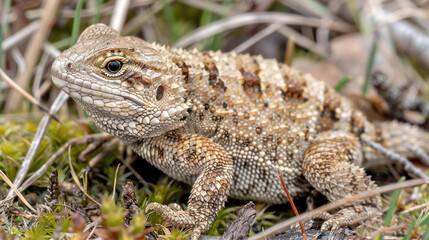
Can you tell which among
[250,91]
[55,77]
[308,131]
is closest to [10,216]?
[55,77]

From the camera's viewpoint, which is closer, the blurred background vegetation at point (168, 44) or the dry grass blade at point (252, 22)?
the blurred background vegetation at point (168, 44)

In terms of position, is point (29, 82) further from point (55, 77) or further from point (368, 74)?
point (368, 74)

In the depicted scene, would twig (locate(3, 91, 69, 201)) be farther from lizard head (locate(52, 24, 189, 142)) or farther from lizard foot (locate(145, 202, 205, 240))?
lizard foot (locate(145, 202, 205, 240))

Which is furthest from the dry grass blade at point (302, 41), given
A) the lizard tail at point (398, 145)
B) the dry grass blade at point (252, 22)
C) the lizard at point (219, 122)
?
the lizard at point (219, 122)

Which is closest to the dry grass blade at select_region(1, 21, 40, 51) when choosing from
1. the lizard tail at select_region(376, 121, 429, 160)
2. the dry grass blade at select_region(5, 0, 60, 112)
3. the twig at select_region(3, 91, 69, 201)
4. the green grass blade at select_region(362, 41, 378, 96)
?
the dry grass blade at select_region(5, 0, 60, 112)

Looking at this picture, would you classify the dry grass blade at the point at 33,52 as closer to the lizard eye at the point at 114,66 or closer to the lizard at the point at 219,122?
the lizard at the point at 219,122
